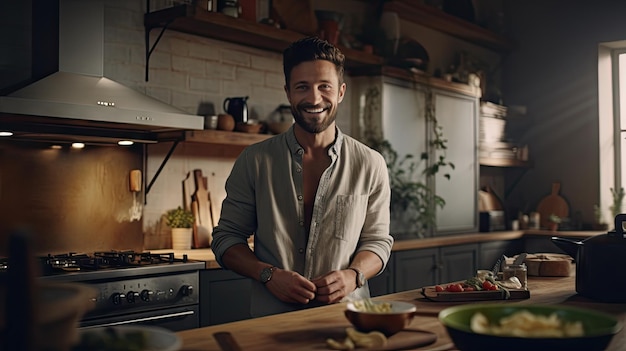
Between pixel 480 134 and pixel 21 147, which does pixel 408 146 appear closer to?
pixel 480 134

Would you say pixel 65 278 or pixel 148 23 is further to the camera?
pixel 148 23

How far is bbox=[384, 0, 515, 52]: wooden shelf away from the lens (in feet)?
18.6

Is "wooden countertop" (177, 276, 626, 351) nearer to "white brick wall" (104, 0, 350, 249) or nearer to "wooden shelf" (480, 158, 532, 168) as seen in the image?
"white brick wall" (104, 0, 350, 249)

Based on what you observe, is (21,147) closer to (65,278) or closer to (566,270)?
(65,278)

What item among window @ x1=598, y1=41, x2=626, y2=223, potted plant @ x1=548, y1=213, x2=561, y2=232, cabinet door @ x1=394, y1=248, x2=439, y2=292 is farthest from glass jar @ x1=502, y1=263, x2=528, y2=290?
window @ x1=598, y1=41, x2=626, y2=223

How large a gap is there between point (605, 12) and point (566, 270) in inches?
189

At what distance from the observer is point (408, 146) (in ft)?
17.7

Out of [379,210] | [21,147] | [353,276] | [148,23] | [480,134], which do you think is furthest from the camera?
[480,134]

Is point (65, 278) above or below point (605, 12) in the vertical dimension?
below

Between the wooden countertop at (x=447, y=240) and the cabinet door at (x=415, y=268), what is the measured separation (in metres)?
0.05

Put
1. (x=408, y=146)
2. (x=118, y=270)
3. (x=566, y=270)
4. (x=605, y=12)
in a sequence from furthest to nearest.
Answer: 1. (x=605, y=12)
2. (x=408, y=146)
3. (x=118, y=270)
4. (x=566, y=270)

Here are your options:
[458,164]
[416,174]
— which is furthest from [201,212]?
[458,164]

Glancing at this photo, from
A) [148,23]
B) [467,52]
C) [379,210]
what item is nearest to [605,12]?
[467,52]

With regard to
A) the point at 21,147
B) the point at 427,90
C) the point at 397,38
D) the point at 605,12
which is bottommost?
→ the point at 21,147
